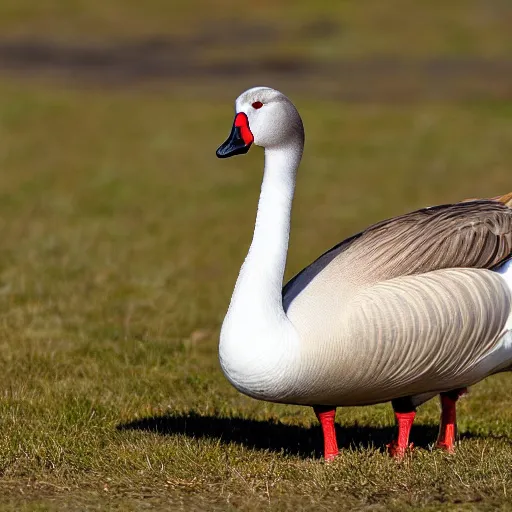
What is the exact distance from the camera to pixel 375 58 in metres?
35.1

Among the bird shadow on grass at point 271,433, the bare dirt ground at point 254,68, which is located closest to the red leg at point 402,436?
the bird shadow on grass at point 271,433

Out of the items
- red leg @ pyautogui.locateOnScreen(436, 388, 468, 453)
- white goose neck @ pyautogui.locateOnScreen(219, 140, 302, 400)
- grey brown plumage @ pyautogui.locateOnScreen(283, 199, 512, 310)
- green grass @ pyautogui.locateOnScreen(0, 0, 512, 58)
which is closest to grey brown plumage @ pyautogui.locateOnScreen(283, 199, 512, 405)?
grey brown plumage @ pyautogui.locateOnScreen(283, 199, 512, 310)

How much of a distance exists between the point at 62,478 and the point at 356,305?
169 cm

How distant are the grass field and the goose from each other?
415 millimetres

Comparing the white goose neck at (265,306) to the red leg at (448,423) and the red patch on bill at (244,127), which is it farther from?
the red leg at (448,423)

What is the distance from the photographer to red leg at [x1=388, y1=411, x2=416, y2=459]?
19.1 ft

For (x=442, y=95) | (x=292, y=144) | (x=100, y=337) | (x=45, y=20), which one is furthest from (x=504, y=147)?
(x=45, y=20)

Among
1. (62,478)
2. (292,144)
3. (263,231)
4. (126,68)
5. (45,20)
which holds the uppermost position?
(45,20)

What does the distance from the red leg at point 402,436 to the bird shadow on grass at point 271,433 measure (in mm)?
123

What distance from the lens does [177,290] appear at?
10820 millimetres

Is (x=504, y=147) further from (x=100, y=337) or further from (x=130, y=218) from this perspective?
(x=100, y=337)

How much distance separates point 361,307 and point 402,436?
89cm

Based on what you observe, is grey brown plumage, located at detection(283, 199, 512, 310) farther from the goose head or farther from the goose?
the goose head

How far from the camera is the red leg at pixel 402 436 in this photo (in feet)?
19.1
